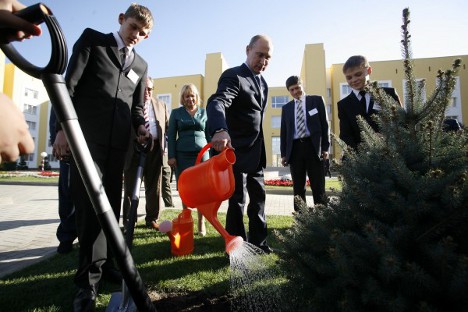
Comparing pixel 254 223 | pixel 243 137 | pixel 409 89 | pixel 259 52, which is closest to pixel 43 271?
pixel 254 223

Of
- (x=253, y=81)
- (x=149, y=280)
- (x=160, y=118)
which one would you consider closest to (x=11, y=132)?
(x=149, y=280)

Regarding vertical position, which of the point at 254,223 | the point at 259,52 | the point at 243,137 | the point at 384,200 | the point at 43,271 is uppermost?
the point at 259,52

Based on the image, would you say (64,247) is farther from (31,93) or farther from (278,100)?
(31,93)

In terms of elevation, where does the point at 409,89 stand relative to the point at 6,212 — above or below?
above

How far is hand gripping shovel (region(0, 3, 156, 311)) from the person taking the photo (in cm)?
78

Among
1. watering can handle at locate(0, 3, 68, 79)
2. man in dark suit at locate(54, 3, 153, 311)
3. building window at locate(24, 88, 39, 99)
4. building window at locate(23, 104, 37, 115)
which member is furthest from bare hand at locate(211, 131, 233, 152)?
building window at locate(24, 88, 39, 99)

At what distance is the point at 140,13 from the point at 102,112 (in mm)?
801

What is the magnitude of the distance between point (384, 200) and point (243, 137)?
201 centimetres

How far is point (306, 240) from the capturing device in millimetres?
1221

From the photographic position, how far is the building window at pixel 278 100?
36219mm

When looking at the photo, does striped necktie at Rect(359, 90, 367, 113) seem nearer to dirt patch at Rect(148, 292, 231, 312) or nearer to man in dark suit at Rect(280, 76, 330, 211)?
man in dark suit at Rect(280, 76, 330, 211)

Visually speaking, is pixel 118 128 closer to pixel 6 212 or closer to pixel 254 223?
pixel 254 223

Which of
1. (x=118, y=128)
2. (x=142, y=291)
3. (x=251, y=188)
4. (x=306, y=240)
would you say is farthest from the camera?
(x=251, y=188)

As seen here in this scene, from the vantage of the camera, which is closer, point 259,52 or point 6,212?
point 259,52
